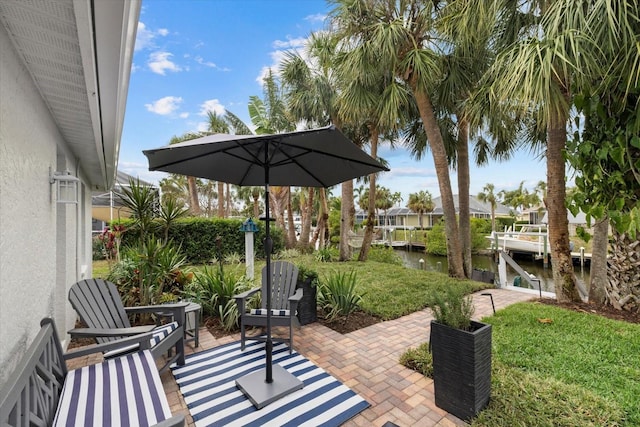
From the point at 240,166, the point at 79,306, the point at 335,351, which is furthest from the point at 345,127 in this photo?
the point at 79,306

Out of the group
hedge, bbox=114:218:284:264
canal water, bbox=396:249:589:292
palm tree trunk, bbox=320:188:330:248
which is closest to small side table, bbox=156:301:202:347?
hedge, bbox=114:218:284:264

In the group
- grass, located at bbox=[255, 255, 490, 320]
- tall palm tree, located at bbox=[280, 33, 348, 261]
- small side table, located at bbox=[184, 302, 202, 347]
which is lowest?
grass, located at bbox=[255, 255, 490, 320]

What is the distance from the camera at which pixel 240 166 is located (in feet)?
12.0

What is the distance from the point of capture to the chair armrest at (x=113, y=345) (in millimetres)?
2217

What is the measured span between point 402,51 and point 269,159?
6.13 meters

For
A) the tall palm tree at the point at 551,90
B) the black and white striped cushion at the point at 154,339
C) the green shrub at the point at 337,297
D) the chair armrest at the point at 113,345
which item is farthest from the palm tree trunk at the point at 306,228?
the chair armrest at the point at 113,345

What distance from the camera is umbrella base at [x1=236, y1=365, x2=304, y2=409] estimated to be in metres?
2.60

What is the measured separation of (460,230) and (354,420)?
7.24m

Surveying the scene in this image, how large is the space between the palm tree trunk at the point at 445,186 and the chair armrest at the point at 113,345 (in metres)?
7.22

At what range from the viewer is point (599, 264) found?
16.9 ft

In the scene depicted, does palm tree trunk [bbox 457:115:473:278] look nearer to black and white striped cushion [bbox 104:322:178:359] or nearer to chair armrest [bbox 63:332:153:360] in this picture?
black and white striped cushion [bbox 104:322:178:359]

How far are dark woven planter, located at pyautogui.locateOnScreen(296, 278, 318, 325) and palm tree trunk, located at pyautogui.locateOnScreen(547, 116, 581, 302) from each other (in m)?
4.55

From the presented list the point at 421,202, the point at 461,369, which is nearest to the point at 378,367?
the point at 461,369

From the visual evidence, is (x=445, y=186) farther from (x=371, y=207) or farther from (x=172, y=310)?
(x=172, y=310)
